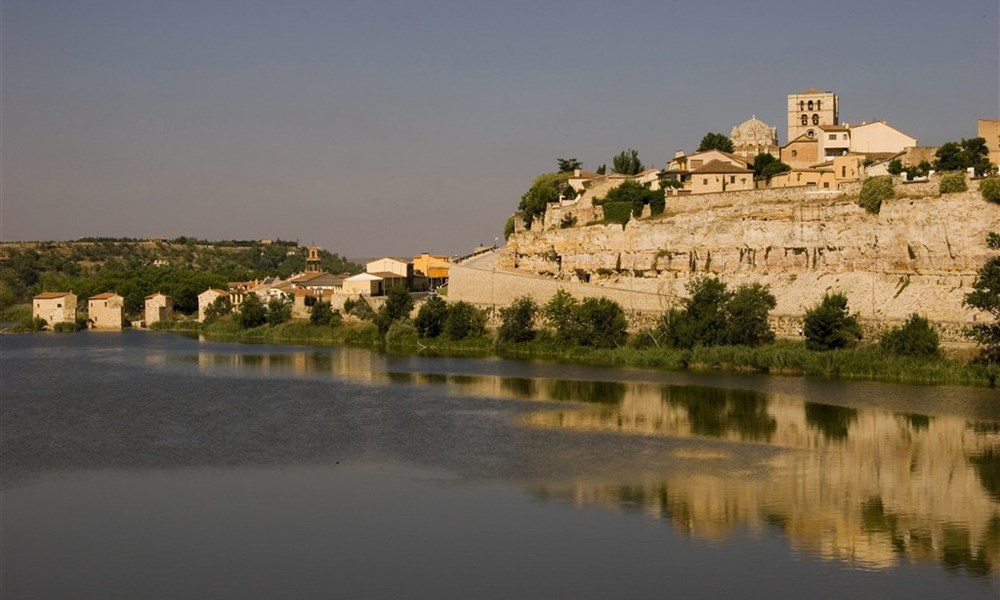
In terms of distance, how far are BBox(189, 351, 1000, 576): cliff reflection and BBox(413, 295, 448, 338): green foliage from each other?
877 centimetres

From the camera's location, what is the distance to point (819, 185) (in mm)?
24797

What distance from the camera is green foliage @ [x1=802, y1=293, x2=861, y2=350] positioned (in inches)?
802

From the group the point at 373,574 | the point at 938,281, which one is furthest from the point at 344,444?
the point at 938,281

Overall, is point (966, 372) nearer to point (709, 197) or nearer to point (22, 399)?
point (709, 197)

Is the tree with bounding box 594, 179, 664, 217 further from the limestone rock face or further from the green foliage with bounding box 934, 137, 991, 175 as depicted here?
the green foliage with bounding box 934, 137, 991, 175

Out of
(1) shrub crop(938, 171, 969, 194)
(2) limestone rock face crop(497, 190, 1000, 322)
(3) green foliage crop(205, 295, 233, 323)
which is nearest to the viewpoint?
(2) limestone rock face crop(497, 190, 1000, 322)

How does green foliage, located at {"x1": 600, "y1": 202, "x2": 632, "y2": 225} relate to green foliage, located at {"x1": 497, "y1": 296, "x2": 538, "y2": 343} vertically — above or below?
above

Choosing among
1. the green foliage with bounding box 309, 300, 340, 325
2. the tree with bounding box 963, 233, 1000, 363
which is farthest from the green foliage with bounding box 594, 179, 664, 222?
the tree with bounding box 963, 233, 1000, 363

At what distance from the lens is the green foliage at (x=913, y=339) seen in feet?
62.5

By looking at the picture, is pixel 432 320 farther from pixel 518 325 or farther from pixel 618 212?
pixel 618 212

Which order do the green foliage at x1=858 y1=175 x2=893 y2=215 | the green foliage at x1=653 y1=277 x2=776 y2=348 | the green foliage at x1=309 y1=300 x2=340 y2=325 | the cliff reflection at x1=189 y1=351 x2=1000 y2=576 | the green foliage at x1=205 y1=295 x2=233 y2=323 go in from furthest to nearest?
the green foliage at x1=205 y1=295 x2=233 y2=323, the green foliage at x1=309 y1=300 x2=340 y2=325, the green foliage at x1=858 y1=175 x2=893 y2=215, the green foliage at x1=653 y1=277 x2=776 y2=348, the cliff reflection at x1=189 y1=351 x2=1000 y2=576

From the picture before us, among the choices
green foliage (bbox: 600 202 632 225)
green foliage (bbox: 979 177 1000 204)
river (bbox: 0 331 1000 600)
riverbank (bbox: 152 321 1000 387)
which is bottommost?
river (bbox: 0 331 1000 600)

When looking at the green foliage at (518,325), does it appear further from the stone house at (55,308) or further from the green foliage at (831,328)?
the stone house at (55,308)

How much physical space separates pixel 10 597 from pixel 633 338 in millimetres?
16454
